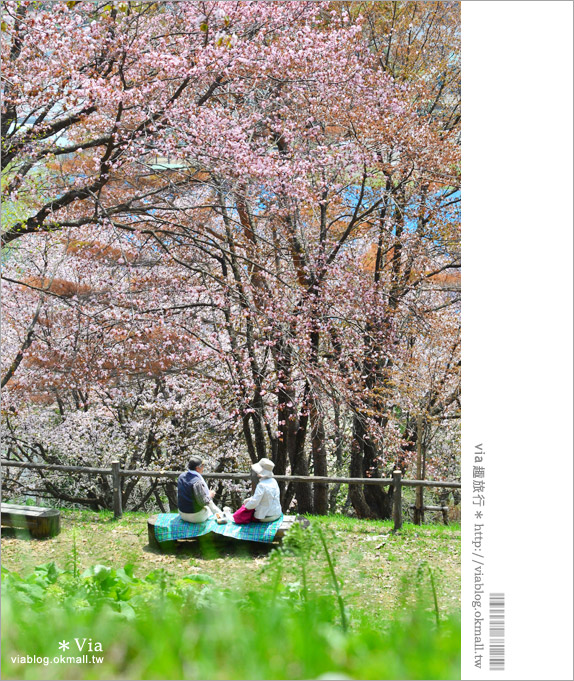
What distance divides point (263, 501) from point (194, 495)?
1.83 ft

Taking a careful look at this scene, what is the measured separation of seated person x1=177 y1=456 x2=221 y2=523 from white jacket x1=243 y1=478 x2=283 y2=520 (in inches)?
13.2

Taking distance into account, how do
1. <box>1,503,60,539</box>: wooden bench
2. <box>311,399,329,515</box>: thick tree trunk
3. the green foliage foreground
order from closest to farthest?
the green foliage foreground → <box>1,503,60,539</box>: wooden bench → <box>311,399,329,515</box>: thick tree trunk

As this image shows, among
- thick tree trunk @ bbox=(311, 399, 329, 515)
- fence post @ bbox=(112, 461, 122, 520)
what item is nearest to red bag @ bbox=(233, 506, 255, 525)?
fence post @ bbox=(112, 461, 122, 520)

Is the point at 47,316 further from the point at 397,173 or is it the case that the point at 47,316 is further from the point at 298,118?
the point at 397,173

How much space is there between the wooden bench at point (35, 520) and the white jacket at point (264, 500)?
189 centimetres

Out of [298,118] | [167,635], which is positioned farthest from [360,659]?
[298,118]

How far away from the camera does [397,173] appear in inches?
291

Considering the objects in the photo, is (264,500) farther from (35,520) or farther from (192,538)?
(35,520)

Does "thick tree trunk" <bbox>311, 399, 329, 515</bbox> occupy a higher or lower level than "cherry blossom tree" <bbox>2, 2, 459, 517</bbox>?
lower

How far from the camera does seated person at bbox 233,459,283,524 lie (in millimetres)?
4848

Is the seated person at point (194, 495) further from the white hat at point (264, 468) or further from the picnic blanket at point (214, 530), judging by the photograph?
the white hat at point (264, 468)

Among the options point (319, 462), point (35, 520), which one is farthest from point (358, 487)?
point (35, 520)

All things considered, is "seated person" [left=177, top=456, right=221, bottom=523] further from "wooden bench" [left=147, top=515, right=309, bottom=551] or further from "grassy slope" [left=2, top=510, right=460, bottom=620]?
"grassy slope" [left=2, top=510, right=460, bottom=620]

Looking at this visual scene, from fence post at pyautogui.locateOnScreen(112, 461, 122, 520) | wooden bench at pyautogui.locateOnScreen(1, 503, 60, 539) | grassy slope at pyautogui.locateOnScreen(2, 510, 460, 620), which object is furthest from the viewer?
fence post at pyautogui.locateOnScreen(112, 461, 122, 520)
